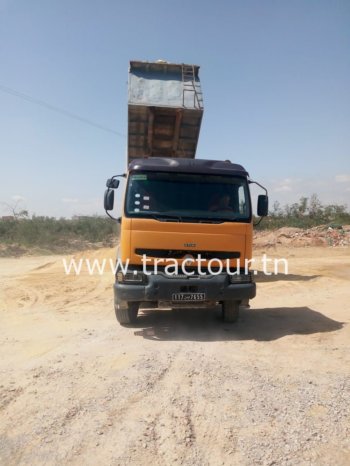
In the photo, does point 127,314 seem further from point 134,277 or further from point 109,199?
point 109,199

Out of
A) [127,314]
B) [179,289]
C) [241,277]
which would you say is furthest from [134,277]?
[241,277]

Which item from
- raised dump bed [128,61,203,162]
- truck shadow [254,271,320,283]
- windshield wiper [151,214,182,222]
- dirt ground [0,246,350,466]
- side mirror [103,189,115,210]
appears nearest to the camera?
dirt ground [0,246,350,466]

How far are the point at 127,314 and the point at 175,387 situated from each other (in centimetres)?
238

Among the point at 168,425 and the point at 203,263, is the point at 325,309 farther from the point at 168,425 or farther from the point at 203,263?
the point at 168,425

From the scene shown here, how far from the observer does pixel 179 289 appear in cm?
533

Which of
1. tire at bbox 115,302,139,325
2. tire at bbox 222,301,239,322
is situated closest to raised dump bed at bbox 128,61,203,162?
tire at bbox 222,301,239,322

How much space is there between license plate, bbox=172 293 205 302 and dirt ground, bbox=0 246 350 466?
565 mm

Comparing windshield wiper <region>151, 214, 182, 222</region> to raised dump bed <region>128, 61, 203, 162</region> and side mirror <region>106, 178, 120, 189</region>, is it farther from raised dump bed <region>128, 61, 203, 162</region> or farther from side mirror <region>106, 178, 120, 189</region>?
raised dump bed <region>128, 61, 203, 162</region>

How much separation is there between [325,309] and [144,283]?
377 cm

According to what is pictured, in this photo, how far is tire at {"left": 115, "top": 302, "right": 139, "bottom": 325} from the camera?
591 cm

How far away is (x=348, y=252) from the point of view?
57.2 feet

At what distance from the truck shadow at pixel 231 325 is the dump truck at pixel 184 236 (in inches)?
13.2

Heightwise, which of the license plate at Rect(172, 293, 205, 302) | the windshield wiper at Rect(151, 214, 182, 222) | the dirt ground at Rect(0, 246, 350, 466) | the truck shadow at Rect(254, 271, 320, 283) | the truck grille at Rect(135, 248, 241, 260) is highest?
the windshield wiper at Rect(151, 214, 182, 222)

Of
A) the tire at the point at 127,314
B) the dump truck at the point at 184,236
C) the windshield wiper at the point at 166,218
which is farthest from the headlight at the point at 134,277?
Answer: the windshield wiper at the point at 166,218
